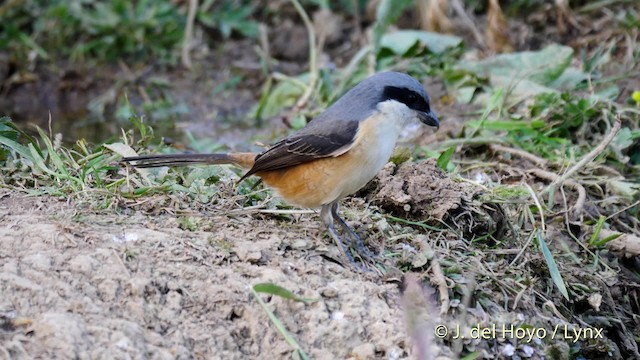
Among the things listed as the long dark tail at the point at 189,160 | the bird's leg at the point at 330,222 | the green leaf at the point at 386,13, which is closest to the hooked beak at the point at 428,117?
the bird's leg at the point at 330,222

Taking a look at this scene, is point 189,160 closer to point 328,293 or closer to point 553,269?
point 328,293

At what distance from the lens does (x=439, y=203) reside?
4969 millimetres

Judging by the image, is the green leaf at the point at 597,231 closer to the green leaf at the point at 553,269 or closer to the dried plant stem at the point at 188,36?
the green leaf at the point at 553,269

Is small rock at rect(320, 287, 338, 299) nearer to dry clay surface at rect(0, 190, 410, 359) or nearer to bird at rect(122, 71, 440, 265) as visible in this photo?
dry clay surface at rect(0, 190, 410, 359)

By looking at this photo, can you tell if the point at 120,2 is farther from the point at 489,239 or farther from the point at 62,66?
the point at 489,239

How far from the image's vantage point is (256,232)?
4617 mm

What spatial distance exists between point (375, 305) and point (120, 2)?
20.6ft

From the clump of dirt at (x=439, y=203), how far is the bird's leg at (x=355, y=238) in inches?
14.2

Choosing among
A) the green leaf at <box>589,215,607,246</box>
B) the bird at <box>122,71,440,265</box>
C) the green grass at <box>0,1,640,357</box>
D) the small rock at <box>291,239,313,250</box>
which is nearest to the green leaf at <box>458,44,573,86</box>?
the green grass at <box>0,1,640,357</box>

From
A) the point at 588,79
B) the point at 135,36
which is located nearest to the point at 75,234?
the point at 588,79

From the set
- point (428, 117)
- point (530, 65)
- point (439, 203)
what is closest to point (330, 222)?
point (439, 203)

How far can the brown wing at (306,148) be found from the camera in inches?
183

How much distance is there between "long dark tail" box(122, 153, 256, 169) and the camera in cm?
493

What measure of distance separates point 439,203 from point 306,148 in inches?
32.0
